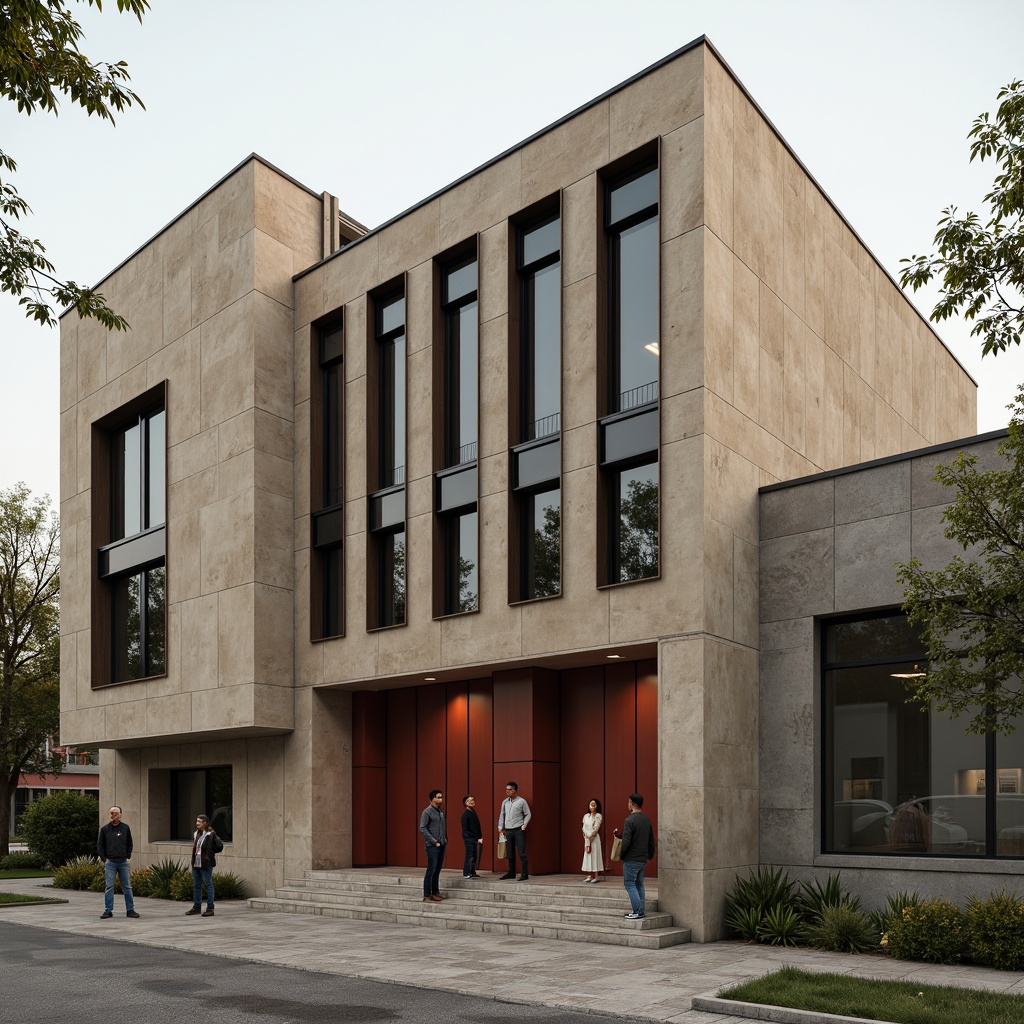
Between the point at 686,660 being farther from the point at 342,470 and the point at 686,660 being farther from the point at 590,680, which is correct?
the point at 342,470

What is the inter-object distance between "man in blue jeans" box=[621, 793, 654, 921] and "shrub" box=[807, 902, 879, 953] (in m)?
2.38

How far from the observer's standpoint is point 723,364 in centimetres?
1772

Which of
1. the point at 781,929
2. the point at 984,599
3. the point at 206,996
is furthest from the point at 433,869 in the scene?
the point at 984,599

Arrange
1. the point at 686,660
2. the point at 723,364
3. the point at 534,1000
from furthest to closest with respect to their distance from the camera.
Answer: the point at 723,364
the point at 686,660
the point at 534,1000

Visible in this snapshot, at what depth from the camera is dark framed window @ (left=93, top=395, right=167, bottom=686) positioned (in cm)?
2636

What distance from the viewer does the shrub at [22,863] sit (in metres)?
33.2

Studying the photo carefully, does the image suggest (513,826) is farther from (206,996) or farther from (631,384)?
(206,996)

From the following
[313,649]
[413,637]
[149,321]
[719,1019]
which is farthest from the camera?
[149,321]

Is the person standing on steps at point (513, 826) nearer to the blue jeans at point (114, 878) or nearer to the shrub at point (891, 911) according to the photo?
the shrub at point (891, 911)

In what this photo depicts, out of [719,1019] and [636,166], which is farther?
[636,166]

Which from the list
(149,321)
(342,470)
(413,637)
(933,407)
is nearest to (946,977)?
(413,637)

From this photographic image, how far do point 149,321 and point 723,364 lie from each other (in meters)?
15.2

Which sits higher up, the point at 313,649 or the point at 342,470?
the point at 342,470

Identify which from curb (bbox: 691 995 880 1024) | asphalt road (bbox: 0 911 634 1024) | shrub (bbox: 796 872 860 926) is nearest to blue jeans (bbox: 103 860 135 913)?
asphalt road (bbox: 0 911 634 1024)
